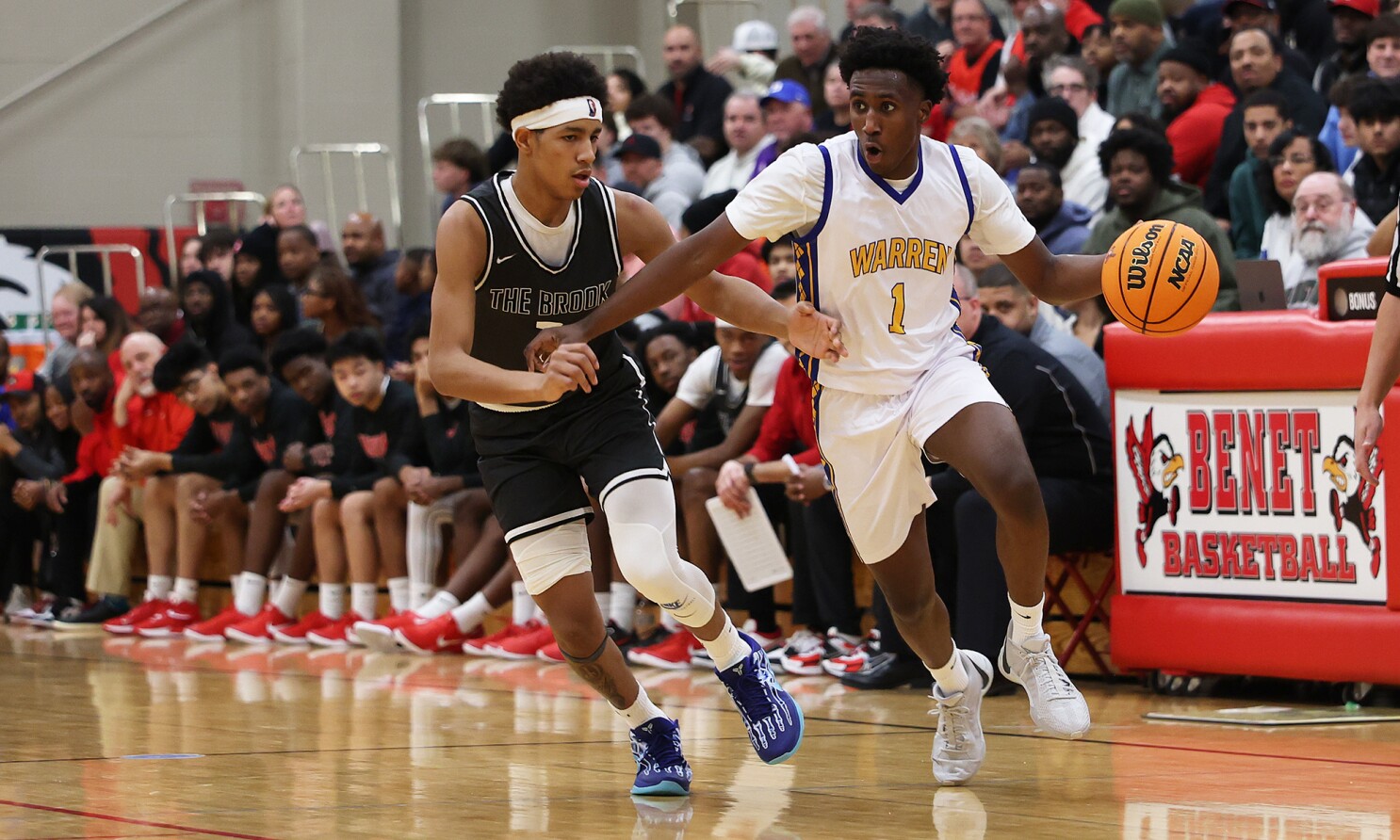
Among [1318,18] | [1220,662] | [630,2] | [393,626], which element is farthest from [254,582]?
[630,2]

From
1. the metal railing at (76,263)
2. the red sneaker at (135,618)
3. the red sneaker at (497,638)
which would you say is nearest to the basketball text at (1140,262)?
the red sneaker at (497,638)

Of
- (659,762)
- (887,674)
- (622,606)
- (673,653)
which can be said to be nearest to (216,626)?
(622,606)

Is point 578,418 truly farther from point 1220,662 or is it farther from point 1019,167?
point 1019,167

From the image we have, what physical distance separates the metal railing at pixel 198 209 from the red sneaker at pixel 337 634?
5648 mm

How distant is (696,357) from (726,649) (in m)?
4.12

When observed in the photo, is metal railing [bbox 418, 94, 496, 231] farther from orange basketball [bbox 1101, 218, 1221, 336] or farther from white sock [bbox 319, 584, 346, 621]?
orange basketball [bbox 1101, 218, 1221, 336]

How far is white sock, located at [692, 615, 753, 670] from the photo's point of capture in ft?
16.4

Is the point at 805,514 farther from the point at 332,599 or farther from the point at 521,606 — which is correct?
the point at 332,599

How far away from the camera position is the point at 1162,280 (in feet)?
15.7

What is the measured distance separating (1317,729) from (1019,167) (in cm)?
443

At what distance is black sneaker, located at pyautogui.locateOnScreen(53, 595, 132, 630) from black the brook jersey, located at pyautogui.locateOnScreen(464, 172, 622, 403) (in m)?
7.62

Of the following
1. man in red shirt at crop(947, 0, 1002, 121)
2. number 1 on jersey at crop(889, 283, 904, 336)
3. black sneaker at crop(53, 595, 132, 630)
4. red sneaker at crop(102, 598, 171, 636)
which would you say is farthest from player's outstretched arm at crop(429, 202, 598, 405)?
black sneaker at crop(53, 595, 132, 630)

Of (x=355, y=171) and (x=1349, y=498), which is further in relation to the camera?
(x=355, y=171)

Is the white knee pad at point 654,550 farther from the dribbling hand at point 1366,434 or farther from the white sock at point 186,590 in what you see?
the white sock at point 186,590
